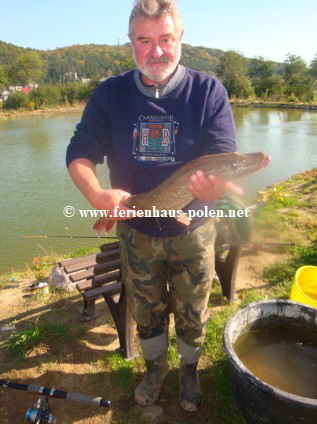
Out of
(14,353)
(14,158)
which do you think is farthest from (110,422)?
(14,158)

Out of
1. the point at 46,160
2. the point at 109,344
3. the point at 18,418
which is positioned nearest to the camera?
the point at 18,418

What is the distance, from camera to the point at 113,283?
3994mm

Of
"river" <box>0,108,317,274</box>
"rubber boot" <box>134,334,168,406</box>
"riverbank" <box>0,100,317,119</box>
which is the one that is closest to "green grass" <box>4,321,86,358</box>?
"rubber boot" <box>134,334,168,406</box>

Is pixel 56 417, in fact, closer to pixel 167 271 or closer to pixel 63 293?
pixel 167 271

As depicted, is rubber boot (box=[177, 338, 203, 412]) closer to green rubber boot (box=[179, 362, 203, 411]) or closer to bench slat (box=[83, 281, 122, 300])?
green rubber boot (box=[179, 362, 203, 411])

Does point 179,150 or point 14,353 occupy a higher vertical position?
point 179,150

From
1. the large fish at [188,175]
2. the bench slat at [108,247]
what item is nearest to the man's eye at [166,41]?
the large fish at [188,175]

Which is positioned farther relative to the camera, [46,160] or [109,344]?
[46,160]

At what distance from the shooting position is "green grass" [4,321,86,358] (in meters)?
3.68

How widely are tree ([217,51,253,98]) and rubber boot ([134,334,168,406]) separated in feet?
240

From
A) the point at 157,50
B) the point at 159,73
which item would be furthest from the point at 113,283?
the point at 157,50

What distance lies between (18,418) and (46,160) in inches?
707

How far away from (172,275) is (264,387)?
3.34ft

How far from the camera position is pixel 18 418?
296cm
